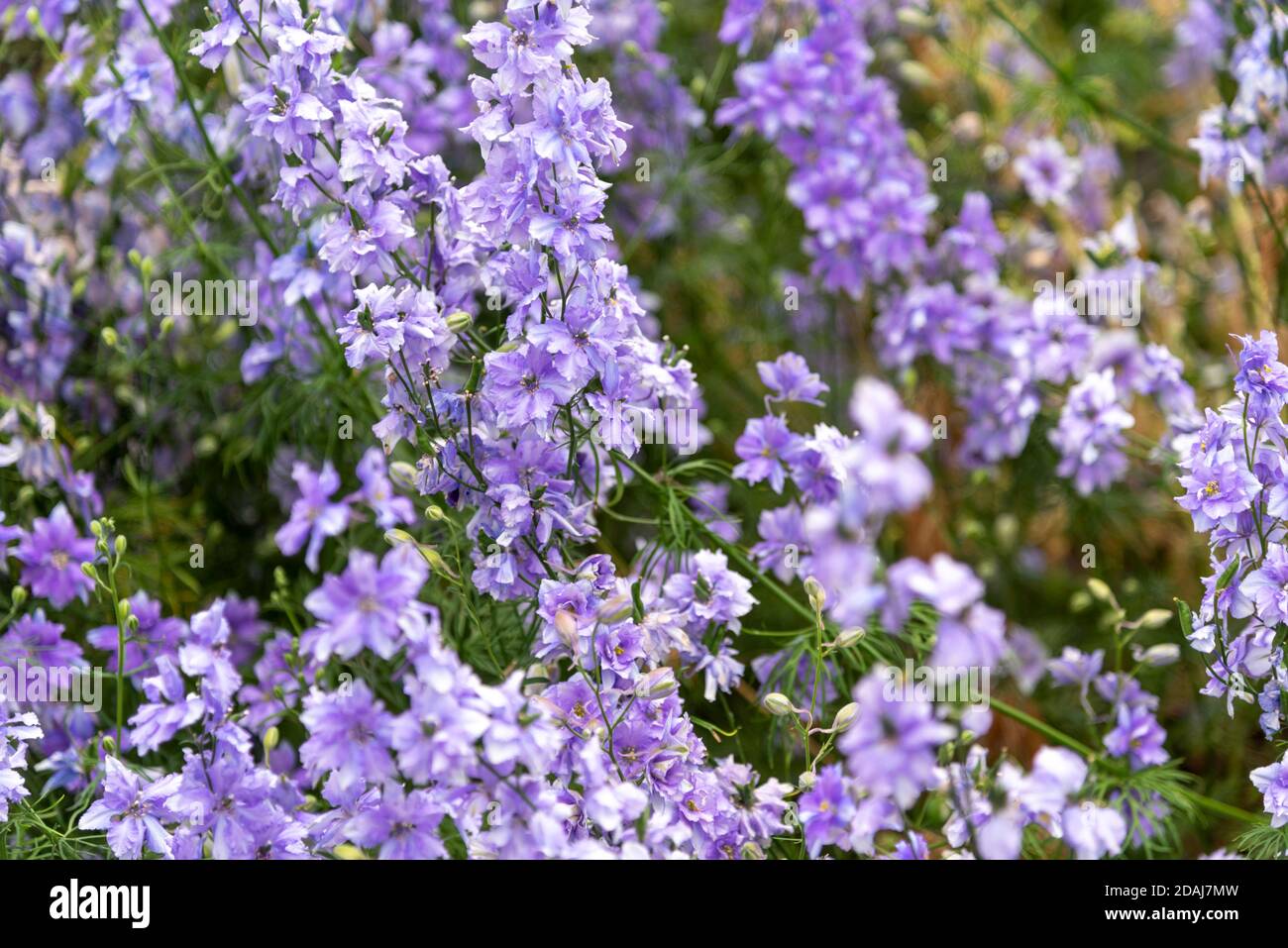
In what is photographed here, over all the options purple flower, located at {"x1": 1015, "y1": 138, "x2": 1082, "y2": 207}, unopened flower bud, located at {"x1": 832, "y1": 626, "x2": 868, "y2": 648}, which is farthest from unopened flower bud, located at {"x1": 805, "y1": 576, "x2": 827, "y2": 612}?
purple flower, located at {"x1": 1015, "y1": 138, "x2": 1082, "y2": 207}

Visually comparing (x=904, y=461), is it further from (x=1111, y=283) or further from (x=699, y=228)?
(x=699, y=228)

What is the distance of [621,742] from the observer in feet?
4.29

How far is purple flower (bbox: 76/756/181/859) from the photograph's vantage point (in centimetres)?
133

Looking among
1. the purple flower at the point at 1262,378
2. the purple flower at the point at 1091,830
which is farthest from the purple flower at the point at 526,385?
the purple flower at the point at 1262,378

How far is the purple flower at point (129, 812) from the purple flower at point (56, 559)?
0.37 metres

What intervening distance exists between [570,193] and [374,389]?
0.62 metres

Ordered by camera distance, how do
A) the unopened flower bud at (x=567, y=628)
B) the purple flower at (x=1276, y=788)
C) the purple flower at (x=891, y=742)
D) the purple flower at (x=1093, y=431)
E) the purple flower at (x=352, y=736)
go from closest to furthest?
1. the purple flower at (x=891, y=742)
2. the purple flower at (x=352, y=736)
3. the unopened flower bud at (x=567, y=628)
4. the purple flower at (x=1276, y=788)
5. the purple flower at (x=1093, y=431)

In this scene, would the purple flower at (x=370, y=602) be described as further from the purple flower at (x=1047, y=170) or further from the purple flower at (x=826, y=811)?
the purple flower at (x=1047, y=170)

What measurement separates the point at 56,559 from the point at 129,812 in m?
0.46

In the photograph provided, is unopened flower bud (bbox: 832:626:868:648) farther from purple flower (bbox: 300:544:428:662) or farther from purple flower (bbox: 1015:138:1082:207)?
purple flower (bbox: 1015:138:1082:207)

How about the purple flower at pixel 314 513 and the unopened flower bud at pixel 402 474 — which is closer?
the unopened flower bud at pixel 402 474

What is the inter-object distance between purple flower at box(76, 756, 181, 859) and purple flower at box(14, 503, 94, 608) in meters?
0.37

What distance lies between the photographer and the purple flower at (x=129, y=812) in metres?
1.33
